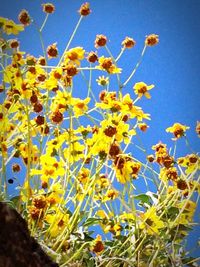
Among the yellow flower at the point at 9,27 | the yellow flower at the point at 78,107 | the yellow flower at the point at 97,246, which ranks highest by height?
the yellow flower at the point at 9,27

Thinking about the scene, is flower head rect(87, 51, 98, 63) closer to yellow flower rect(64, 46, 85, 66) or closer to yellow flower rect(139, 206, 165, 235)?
yellow flower rect(64, 46, 85, 66)

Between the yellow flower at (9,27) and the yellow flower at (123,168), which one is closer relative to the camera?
the yellow flower at (123,168)

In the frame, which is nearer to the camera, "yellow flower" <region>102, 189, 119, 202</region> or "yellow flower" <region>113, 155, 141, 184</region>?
"yellow flower" <region>113, 155, 141, 184</region>

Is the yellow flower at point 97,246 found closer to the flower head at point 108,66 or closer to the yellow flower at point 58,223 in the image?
the yellow flower at point 58,223

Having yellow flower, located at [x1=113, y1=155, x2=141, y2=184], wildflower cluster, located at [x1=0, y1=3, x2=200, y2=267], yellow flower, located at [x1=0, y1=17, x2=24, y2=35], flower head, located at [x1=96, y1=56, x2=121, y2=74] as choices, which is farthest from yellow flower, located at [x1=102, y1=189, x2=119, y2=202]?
yellow flower, located at [x1=0, y1=17, x2=24, y2=35]

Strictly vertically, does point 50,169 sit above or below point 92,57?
below

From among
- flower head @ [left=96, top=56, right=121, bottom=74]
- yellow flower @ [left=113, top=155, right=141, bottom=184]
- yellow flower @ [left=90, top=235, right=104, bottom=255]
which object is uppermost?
flower head @ [left=96, top=56, right=121, bottom=74]

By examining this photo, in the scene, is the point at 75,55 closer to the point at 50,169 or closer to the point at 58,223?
the point at 50,169

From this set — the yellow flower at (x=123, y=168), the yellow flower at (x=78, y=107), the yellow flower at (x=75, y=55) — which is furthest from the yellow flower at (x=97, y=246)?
the yellow flower at (x=75, y=55)

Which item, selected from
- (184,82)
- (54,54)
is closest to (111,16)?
(184,82)

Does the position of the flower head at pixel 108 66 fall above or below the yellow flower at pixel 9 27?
below

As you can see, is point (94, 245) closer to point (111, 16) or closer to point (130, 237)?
point (130, 237)

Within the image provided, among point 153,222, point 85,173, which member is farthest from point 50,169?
point 153,222
